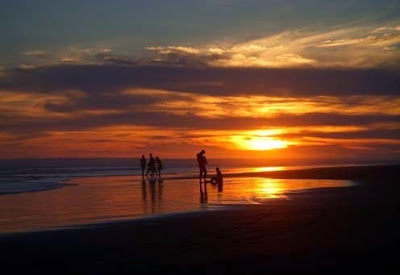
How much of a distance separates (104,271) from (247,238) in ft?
11.9

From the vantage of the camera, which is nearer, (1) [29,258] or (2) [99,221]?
(1) [29,258]

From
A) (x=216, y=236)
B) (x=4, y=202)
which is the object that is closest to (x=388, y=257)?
(x=216, y=236)

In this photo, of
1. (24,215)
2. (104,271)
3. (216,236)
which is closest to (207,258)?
(104,271)

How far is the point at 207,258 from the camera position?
9.29 meters

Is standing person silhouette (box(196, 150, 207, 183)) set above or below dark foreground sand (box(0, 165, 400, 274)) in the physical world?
above

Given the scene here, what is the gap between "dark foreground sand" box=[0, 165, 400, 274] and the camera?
8.64 metres

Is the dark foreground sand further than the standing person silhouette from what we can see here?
No

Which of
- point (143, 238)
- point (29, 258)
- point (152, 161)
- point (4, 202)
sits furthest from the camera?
point (152, 161)

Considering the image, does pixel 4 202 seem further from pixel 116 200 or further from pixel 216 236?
pixel 216 236

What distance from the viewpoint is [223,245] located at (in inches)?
416

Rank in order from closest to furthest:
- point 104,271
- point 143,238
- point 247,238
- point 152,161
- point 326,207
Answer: point 104,271
point 247,238
point 143,238
point 326,207
point 152,161

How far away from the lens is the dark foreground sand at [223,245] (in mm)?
8641

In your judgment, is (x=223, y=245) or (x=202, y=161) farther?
(x=202, y=161)

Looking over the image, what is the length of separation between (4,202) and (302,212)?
47.7ft
